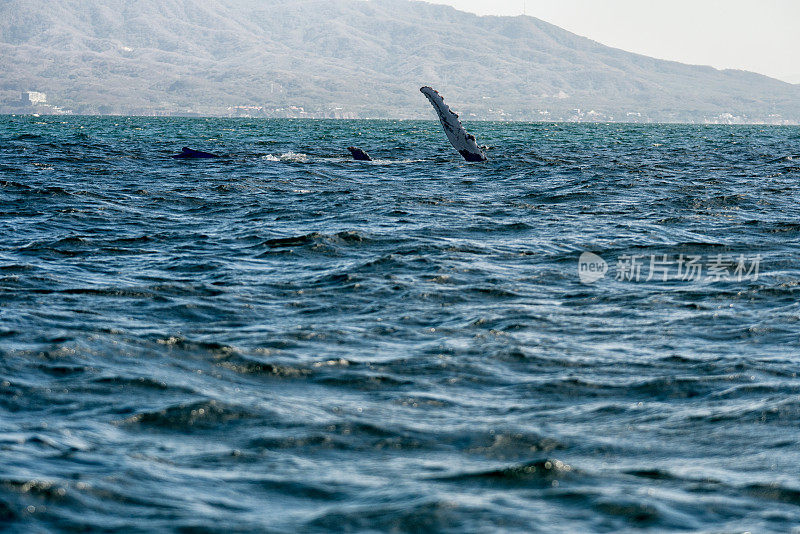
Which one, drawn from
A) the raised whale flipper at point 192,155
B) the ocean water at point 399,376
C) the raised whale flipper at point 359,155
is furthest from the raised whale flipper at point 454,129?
the ocean water at point 399,376

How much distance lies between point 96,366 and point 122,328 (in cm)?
143

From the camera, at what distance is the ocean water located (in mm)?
5125

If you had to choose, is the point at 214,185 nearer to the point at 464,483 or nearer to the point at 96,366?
the point at 96,366

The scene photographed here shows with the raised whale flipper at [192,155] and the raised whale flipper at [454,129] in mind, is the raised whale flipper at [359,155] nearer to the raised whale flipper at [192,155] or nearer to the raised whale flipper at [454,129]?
the raised whale flipper at [454,129]

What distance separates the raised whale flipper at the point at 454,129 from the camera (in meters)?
31.2

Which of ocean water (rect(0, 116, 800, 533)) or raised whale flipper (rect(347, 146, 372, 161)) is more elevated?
raised whale flipper (rect(347, 146, 372, 161))

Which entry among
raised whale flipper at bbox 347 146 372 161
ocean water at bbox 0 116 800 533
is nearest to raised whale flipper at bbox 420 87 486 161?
raised whale flipper at bbox 347 146 372 161

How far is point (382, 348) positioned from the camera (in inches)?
345

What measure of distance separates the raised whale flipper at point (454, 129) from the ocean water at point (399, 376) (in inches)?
530

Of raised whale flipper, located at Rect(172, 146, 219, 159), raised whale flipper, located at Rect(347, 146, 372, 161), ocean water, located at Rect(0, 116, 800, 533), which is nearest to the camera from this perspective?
ocean water, located at Rect(0, 116, 800, 533)

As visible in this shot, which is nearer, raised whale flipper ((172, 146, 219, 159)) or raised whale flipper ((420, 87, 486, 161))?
raised whale flipper ((420, 87, 486, 161))

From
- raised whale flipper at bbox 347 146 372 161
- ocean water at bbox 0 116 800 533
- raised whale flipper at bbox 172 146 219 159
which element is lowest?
ocean water at bbox 0 116 800 533

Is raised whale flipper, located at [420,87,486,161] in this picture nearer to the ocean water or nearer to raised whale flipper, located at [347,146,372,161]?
raised whale flipper, located at [347,146,372,161]

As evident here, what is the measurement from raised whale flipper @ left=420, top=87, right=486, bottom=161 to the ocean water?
13.5 meters
